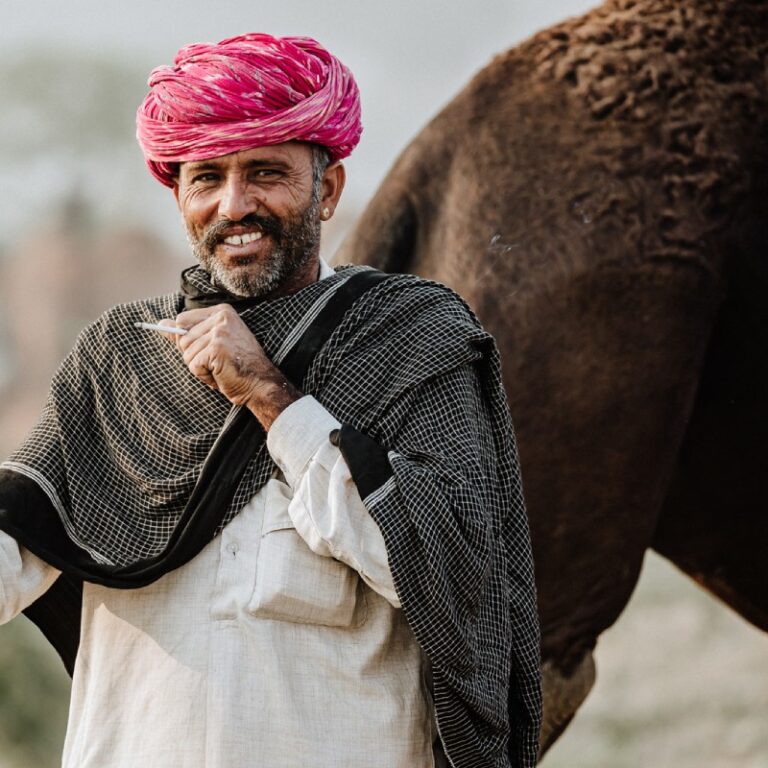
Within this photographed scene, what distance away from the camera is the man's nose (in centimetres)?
219

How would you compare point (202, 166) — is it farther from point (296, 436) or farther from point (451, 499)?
point (451, 499)

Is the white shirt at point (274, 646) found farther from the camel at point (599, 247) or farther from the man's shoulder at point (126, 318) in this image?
the camel at point (599, 247)

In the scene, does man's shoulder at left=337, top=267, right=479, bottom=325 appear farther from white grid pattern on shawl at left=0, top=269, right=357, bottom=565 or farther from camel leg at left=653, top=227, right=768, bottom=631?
camel leg at left=653, top=227, right=768, bottom=631

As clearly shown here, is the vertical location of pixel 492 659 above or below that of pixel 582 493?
above

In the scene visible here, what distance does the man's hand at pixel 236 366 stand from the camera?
2.12m

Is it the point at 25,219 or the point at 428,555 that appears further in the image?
the point at 25,219

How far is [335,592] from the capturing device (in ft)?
6.92

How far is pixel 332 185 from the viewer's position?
2377 millimetres

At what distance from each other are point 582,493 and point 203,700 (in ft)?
4.71

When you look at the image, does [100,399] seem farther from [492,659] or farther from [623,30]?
[623,30]

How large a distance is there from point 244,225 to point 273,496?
0.39m

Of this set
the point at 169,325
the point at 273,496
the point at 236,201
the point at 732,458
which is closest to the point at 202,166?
the point at 236,201

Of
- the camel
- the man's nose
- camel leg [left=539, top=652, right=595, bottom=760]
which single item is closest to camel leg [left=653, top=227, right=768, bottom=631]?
the camel

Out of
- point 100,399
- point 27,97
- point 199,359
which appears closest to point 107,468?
point 100,399
